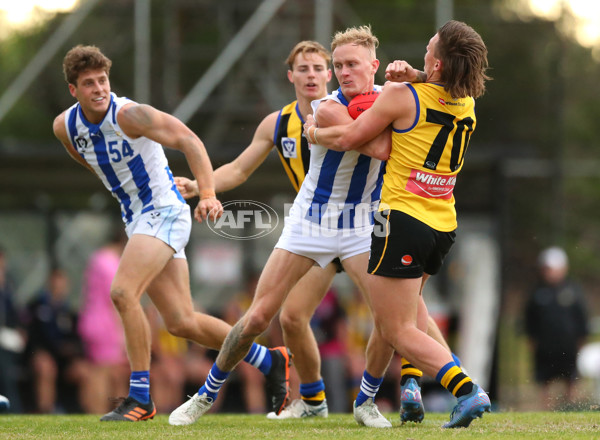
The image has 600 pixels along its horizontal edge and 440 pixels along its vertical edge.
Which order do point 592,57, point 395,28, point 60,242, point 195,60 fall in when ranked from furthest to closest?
point 592,57 → point 395,28 → point 195,60 → point 60,242

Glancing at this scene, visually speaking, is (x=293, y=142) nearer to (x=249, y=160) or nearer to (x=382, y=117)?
(x=249, y=160)

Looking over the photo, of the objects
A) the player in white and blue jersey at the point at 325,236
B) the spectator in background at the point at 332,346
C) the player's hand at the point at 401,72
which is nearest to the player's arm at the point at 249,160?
the player in white and blue jersey at the point at 325,236

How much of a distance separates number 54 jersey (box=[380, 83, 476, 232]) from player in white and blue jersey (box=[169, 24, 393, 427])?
69 cm

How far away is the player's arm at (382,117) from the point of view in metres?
5.76

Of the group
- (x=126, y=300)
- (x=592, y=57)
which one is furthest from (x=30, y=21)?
(x=126, y=300)

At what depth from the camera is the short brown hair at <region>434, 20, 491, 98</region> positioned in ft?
18.7

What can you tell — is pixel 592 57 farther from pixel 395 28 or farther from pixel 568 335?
pixel 568 335

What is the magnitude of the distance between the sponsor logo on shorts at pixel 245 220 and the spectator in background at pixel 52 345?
2.21 metres

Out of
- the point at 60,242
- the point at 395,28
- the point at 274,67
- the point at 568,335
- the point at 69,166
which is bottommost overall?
the point at 568,335

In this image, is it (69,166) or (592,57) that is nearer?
(69,166)

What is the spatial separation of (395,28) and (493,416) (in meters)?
14.6

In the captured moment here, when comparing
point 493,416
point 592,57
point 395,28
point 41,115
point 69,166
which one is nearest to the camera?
point 493,416

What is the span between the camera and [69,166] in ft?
42.0

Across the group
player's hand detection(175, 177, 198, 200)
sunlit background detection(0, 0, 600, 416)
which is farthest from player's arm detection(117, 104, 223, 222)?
sunlit background detection(0, 0, 600, 416)
